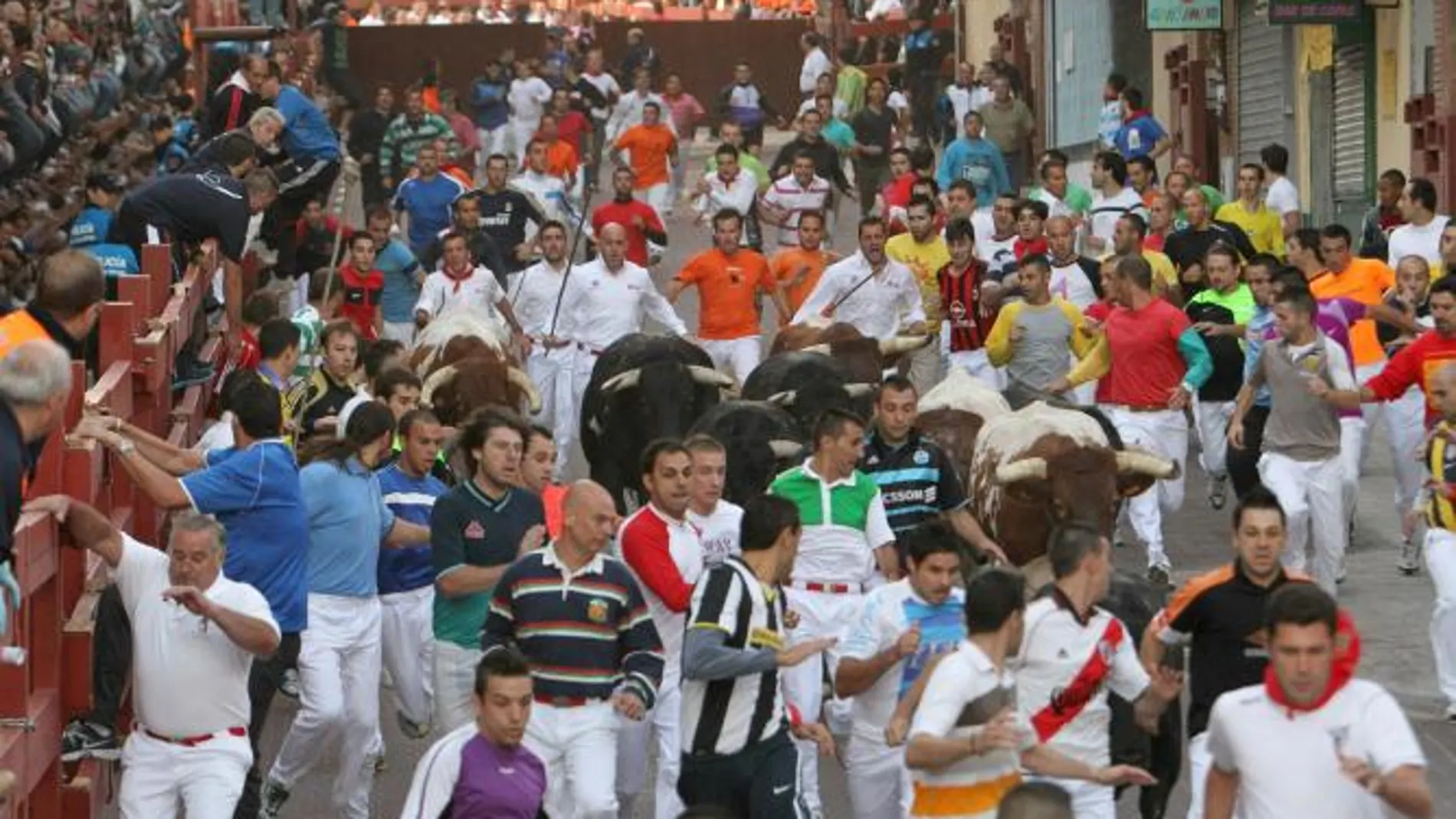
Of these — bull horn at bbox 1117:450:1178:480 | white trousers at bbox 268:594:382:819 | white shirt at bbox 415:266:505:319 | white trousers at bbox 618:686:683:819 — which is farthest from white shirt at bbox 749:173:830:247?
white trousers at bbox 618:686:683:819

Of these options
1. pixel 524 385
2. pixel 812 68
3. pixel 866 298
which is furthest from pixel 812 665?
pixel 812 68

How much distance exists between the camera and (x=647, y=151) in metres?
35.4

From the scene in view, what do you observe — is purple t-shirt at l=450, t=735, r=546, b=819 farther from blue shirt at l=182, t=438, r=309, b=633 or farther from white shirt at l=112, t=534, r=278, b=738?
blue shirt at l=182, t=438, r=309, b=633

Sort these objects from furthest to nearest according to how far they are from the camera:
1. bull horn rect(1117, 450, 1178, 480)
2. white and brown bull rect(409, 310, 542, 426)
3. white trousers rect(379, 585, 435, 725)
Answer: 1. white and brown bull rect(409, 310, 542, 426)
2. bull horn rect(1117, 450, 1178, 480)
3. white trousers rect(379, 585, 435, 725)

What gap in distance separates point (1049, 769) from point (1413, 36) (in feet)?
56.4

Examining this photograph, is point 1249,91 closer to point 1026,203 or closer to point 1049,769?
point 1026,203

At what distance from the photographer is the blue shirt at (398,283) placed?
2473 cm

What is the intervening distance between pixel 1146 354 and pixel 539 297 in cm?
521

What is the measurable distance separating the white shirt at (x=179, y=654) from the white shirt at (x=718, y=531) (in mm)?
2206

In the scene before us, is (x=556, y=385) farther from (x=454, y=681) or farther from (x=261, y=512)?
(x=261, y=512)

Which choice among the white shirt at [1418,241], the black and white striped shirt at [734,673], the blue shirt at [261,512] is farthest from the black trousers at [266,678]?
the white shirt at [1418,241]

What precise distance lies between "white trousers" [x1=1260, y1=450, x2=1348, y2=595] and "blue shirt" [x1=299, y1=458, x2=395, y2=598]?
212 inches

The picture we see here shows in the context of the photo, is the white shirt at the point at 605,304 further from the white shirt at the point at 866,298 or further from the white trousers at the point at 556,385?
the white shirt at the point at 866,298

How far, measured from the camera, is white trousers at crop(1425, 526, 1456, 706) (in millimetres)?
15570
